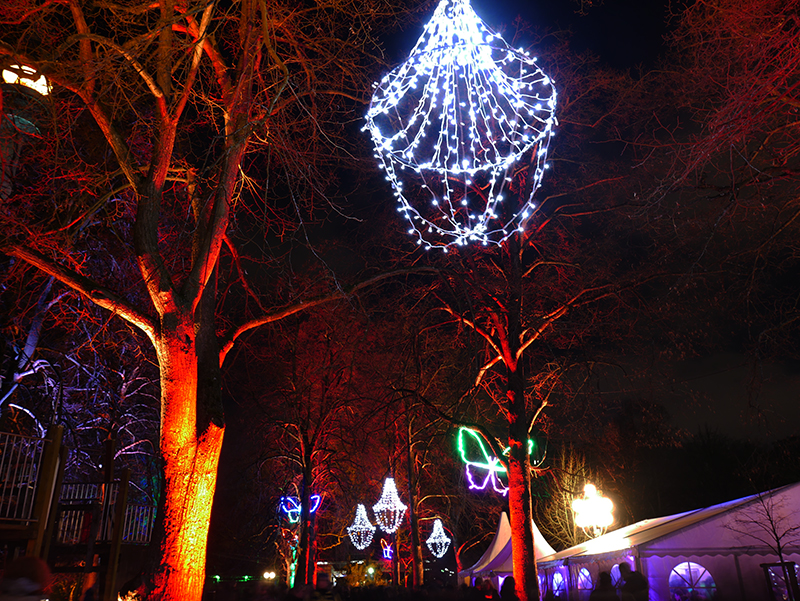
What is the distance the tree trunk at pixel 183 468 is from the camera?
18.5ft

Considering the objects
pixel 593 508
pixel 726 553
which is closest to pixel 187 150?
pixel 726 553

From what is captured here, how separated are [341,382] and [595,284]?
970cm

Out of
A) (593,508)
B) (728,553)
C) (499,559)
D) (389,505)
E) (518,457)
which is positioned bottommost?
(499,559)

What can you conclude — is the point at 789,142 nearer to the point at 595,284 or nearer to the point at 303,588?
the point at 595,284

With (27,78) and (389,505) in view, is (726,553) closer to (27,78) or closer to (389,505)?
(27,78)

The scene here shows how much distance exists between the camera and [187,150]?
854 centimetres

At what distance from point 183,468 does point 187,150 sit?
489cm

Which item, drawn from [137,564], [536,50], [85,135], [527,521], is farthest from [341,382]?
[536,50]

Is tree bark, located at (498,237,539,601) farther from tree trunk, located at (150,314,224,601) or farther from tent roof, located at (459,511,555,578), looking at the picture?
tent roof, located at (459,511,555,578)

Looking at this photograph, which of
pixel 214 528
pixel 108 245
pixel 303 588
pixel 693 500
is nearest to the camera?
pixel 303 588

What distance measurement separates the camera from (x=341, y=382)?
18672mm

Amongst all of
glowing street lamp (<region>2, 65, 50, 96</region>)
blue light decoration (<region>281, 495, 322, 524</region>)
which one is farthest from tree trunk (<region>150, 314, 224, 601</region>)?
blue light decoration (<region>281, 495, 322, 524</region>)

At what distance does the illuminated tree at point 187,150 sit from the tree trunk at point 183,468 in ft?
0.04

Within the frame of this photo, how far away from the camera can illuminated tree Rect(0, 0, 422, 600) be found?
584cm
